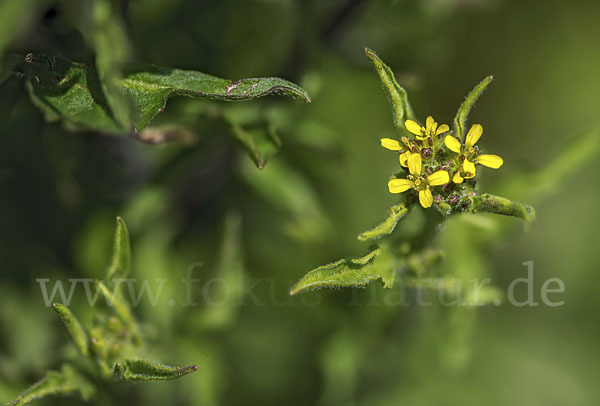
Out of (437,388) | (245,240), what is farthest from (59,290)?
(437,388)

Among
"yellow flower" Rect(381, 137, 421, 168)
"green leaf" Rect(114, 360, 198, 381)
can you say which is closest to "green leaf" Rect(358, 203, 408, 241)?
"yellow flower" Rect(381, 137, 421, 168)

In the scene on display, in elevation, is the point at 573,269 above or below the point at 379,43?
below

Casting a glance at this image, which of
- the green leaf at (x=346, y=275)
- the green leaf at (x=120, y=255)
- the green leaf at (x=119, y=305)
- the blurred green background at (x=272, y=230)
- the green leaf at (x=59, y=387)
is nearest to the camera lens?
the green leaf at (x=346, y=275)

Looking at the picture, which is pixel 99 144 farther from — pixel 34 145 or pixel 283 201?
pixel 283 201

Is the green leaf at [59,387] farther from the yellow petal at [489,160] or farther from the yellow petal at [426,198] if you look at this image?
the yellow petal at [489,160]

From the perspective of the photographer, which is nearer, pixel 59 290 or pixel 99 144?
pixel 99 144

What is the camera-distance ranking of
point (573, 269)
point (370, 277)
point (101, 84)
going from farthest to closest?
point (573, 269), point (101, 84), point (370, 277)

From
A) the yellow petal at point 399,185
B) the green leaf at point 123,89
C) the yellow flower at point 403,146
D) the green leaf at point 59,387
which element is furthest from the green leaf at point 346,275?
the green leaf at point 59,387
